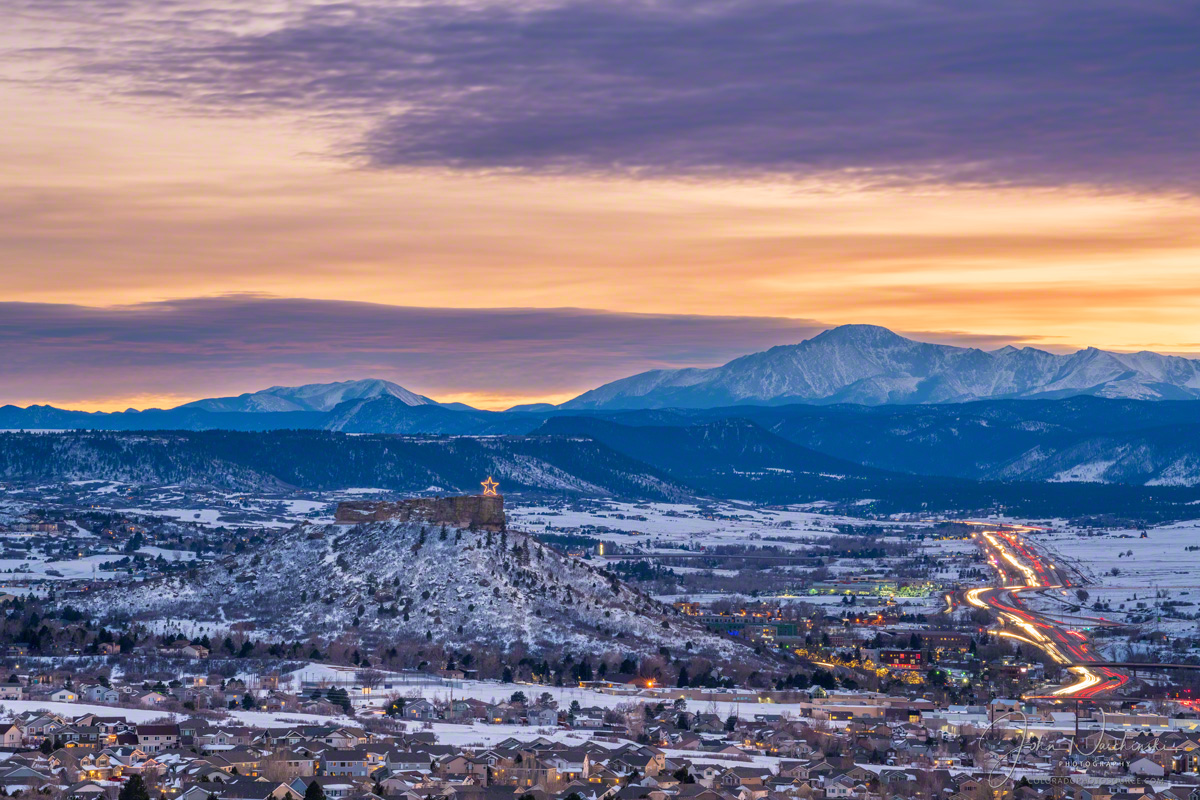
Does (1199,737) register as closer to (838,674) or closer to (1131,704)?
(1131,704)

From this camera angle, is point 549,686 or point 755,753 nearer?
point 755,753

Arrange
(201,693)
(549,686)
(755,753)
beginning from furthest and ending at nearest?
(549,686)
(201,693)
(755,753)

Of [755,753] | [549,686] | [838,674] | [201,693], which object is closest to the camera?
[755,753]

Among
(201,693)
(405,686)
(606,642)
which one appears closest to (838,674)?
(606,642)

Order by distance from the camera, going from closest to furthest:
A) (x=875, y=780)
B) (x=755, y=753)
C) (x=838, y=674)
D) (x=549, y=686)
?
(x=875, y=780) → (x=755, y=753) → (x=549, y=686) → (x=838, y=674)

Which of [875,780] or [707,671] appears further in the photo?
[707,671]

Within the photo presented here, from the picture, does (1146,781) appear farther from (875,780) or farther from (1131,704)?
(1131,704)

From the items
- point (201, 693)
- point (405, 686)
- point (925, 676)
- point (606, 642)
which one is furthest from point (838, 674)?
point (201, 693)

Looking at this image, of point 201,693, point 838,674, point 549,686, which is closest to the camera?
point 201,693

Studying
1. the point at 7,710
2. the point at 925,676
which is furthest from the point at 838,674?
the point at 7,710
